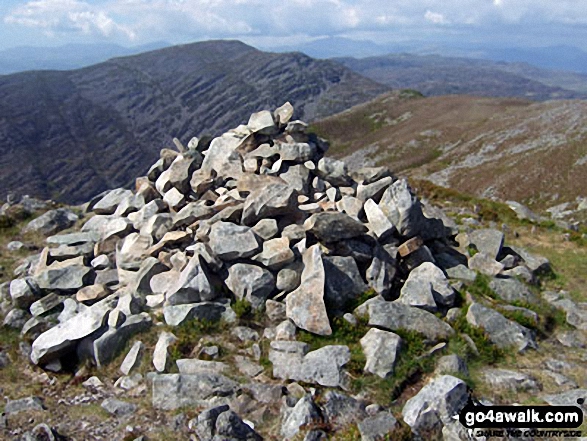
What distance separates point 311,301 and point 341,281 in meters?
1.47

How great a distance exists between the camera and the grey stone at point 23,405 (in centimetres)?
1085

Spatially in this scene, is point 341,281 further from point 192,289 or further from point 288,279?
point 192,289

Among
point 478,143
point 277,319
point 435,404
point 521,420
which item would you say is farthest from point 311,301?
point 478,143

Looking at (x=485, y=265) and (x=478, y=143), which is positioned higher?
(x=485, y=265)

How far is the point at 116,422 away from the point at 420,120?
150 m

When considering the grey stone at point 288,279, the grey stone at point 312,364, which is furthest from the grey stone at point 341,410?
the grey stone at point 288,279

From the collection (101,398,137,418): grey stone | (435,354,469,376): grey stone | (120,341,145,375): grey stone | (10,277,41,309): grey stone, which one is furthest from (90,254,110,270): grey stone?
(435,354,469,376): grey stone

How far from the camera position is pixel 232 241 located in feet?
48.3

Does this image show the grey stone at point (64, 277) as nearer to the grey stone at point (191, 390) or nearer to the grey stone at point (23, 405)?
the grey stone at point (23, 405)

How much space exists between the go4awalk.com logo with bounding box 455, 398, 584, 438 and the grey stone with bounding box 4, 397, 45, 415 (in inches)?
384

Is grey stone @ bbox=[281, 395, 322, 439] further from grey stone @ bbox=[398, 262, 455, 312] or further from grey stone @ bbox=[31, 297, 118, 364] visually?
grey stone @ bbox=[31, 297, 118, 364]

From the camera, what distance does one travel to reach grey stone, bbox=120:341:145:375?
1237 centimetres

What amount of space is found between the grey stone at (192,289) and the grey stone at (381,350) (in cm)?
475

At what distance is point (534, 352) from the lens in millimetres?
13281
